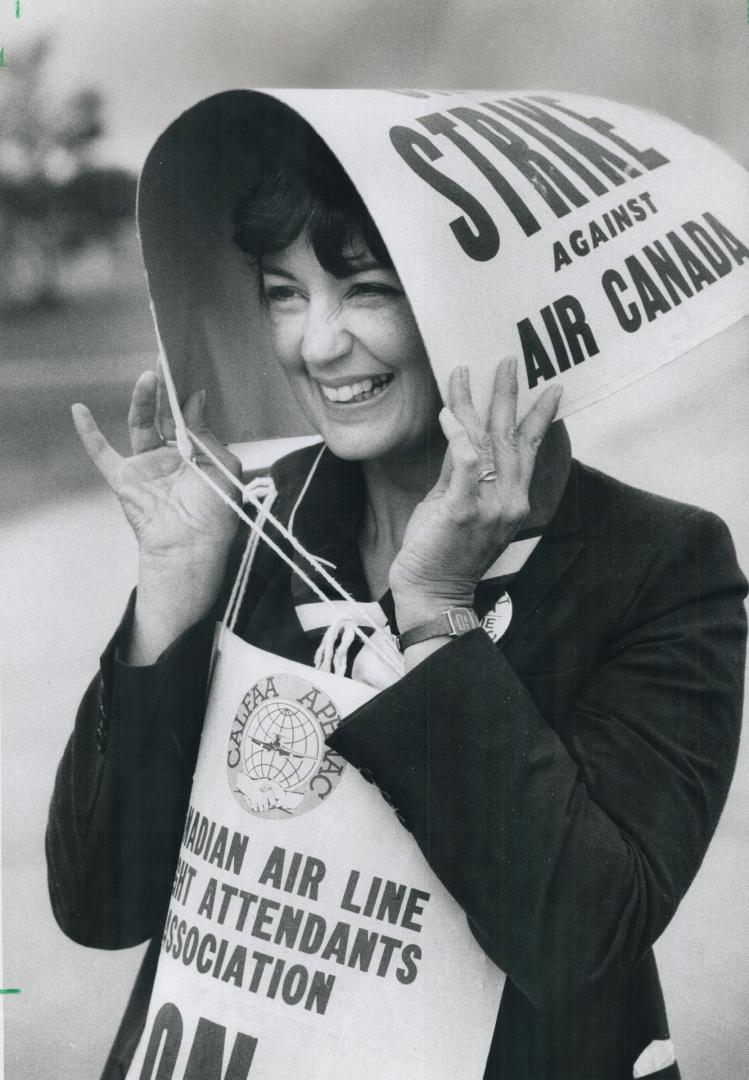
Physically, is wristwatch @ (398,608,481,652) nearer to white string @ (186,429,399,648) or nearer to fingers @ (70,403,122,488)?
white string @ (186,429,399,648)

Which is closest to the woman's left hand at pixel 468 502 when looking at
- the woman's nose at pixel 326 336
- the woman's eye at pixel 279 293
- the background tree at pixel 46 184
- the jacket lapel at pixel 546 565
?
the jacket lapel at pixel 546 565

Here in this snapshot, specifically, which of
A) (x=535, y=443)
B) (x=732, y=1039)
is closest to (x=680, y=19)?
(x=535, y=443)

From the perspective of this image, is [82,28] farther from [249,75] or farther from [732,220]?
[732,220]

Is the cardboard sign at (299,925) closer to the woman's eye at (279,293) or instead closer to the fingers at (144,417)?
the fingers at (144,417)

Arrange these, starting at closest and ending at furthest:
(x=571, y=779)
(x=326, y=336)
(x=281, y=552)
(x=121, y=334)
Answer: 1. (x=571, y=779)
2. (x=326, y=336)
3. (x=281, y=552)
4. (x=121, y=334)

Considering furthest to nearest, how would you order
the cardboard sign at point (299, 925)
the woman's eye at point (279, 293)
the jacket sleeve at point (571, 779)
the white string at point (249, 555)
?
the white string at point (249, 555) → the woman's eye at point (279, 293) → the cardboard sign at point (299, 925) → the jacket sleeve at point (571, 779)

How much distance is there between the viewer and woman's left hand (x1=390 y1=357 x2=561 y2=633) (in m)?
1.67

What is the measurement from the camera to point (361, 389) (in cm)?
185

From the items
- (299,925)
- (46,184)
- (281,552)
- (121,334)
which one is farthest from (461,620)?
(46,184)

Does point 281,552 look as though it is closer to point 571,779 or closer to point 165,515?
point 165,515

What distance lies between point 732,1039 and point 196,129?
1604 millimetres

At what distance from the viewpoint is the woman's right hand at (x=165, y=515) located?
198 cm

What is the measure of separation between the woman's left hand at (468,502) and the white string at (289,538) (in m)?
0.15

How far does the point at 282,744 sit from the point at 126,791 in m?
0.30
